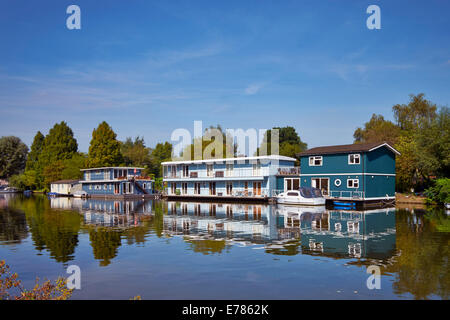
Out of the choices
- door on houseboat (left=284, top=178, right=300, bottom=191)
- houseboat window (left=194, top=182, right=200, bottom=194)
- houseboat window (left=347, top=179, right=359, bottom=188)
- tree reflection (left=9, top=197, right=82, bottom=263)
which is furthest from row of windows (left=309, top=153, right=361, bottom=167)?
tree reflection (left=9, top=197, right=82, bottom=263)

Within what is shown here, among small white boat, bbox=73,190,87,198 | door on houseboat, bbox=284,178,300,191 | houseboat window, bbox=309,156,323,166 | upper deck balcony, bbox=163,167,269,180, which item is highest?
houseboat window, bbox=309,156,323,166

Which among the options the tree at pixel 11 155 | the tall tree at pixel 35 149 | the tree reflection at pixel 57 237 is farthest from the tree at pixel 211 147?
the tree at pixel 11 155

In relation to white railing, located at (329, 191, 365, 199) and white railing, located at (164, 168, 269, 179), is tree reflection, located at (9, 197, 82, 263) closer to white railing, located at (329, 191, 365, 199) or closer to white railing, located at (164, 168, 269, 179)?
white railing, located at (164, 168, 269, 179)

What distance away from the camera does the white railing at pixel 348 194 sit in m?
46.2

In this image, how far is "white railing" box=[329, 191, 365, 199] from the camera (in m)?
46.2

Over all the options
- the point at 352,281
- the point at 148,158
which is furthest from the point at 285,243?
Answer: the point at 148,158

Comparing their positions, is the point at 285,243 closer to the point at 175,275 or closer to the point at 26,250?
the point at 175,275

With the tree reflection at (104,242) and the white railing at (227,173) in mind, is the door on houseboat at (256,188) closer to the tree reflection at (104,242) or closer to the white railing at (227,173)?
the white railing at (227,173)

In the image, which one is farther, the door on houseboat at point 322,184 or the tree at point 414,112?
the tree at point 414,112

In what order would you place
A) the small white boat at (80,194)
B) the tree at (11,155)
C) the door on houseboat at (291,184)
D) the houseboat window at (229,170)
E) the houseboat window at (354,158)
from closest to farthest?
the houseboat window at (354,158)
the door on houseboat at (291,184)
the houseboat window at (229,170)
the small white boat at (80,194)
the tree at (11,155)

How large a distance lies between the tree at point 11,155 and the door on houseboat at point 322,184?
108 meters

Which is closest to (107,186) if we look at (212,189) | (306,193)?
(212,189)

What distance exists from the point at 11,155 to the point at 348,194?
115514 mm

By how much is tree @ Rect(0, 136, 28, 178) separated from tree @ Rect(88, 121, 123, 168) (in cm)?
4995
